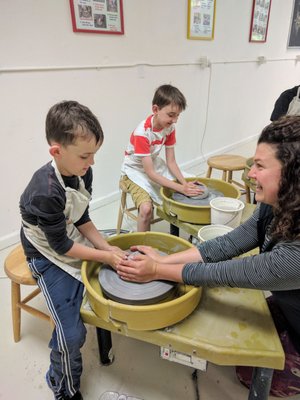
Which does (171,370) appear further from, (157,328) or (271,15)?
(271,15)

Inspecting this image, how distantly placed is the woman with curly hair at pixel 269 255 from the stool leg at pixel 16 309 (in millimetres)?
636

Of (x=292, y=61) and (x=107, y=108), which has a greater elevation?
(x=292, y=61)

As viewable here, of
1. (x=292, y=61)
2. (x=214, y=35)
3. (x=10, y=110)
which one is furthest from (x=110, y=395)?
(x=292, y=61)

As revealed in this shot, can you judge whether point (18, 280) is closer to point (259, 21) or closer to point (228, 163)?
point (228, 163)

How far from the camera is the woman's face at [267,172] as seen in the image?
32.4 inches

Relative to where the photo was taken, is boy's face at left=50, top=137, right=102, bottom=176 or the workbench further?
boy's face at left=50, top=137, right=102, bottom=176

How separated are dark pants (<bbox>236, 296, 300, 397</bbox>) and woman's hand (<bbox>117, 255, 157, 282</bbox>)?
53 centimetres

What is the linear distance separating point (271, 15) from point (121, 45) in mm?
2745

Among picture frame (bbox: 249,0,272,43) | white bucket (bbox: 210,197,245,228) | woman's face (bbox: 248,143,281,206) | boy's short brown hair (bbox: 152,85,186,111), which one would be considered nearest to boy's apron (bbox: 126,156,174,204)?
boy's short brown hair (bbox: 152,85,186,111)

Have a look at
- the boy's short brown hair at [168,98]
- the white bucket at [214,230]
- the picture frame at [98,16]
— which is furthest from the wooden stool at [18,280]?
the picture frame at [98,16]

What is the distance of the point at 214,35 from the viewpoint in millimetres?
3207

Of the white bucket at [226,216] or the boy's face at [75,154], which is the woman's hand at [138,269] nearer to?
the boy's face at [75,154]

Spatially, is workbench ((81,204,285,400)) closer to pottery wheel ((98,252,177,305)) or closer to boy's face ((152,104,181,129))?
pottery wheel ((98,252,177,305))

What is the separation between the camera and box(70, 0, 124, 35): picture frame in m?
2.04
